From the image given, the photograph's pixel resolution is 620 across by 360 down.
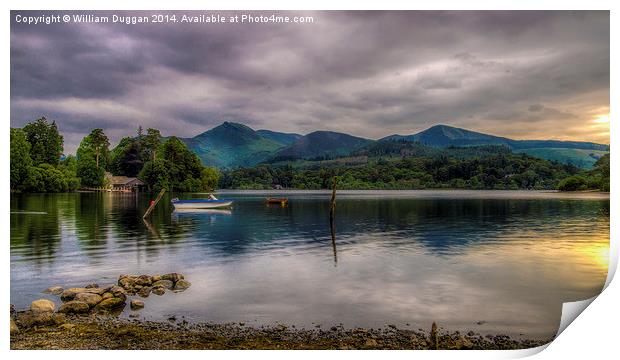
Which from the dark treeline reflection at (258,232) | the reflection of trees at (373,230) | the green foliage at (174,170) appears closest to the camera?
the dark treeline reflection at (258,232)

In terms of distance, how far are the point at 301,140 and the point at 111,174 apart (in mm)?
79265

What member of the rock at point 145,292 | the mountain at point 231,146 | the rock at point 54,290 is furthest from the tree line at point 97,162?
the rock at point 145,292

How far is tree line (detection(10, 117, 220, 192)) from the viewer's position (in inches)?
2157

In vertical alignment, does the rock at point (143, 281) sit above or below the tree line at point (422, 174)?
below

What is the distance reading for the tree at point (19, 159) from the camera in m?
46.5

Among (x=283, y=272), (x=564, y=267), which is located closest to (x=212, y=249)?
(x=283, y=272)

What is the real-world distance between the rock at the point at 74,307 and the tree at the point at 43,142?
51.6 m

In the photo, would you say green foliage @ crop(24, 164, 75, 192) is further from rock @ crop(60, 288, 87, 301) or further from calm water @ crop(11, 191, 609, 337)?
rock @ crop(60, 288, 87, 301)

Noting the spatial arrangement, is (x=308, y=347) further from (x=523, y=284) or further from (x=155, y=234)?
(x=155, y=234)

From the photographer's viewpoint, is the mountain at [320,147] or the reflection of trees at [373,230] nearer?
the reflection of trees at [373,230]

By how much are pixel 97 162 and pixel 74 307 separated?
63.0 m

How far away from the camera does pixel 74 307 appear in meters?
10.5

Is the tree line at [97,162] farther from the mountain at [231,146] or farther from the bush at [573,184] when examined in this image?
the bush at [573,184]

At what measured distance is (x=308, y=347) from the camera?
9.28 meters
